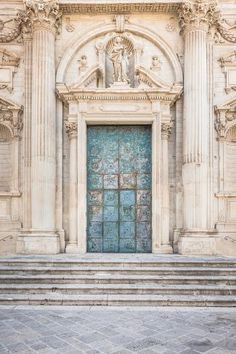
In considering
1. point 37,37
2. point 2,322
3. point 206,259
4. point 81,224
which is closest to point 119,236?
point 81,224

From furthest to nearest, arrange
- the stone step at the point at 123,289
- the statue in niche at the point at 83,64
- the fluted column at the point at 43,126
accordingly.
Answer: the statue in niche at the point at 83,64 < the fluted column at the point at 43,126 < the stone step at the point at 123,289

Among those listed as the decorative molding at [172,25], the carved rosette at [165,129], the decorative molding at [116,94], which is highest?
the decorative molding at [172,25]

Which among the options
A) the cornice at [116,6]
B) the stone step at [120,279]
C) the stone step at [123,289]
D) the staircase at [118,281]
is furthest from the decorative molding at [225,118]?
the stone step at [123,289]

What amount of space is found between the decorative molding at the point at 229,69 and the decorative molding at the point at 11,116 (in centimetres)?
635

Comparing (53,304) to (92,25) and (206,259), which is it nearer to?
(206,259)

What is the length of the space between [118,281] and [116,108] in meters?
5.37

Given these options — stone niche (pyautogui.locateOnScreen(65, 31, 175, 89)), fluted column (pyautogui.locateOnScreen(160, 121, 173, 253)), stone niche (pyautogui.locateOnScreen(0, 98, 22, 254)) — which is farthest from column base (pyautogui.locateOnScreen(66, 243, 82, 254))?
stone niche (pyautogui.locateOnScreen(65, 31, 175, 89))

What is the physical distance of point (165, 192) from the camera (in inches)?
433

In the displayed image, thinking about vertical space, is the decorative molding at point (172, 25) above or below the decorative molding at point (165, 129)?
above

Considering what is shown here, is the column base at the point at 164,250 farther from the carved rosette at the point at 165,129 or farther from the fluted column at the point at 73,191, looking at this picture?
the carved rosette at the point at 165,129

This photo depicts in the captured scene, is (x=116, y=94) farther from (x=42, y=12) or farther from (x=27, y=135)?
(x=42, y=12)

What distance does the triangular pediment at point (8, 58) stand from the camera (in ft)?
36.9

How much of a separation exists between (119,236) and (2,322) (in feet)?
18.0

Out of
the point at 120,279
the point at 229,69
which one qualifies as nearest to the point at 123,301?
the point at 120,279
